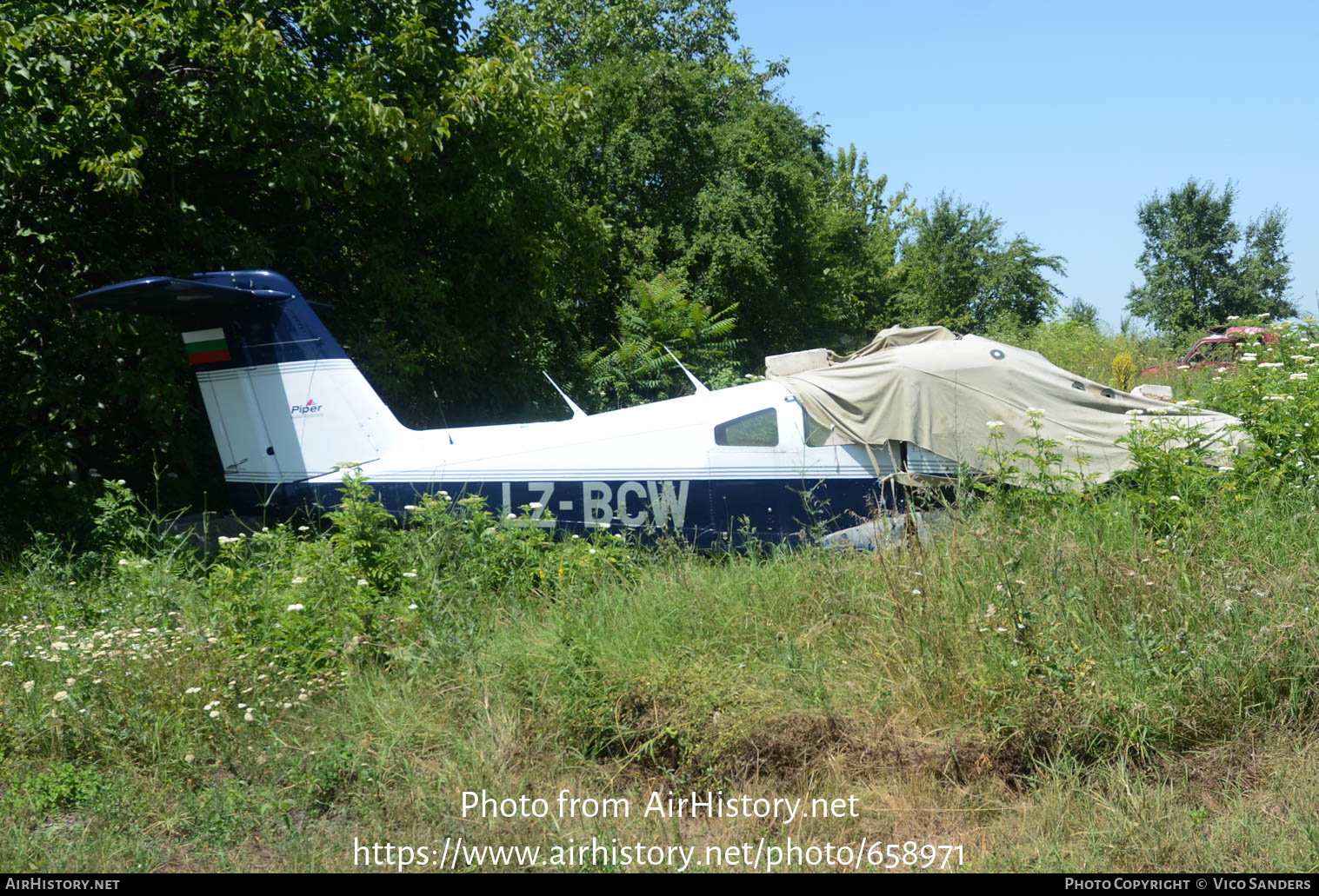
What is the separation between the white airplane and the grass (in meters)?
1.51

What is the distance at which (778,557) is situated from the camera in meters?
5.93

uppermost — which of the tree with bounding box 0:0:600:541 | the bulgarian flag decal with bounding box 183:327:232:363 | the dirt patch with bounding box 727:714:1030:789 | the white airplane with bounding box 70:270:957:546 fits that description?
the tree with bounding box 0:0:600:541

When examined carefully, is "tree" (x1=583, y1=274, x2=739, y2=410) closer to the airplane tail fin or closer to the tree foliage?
the tree foliage

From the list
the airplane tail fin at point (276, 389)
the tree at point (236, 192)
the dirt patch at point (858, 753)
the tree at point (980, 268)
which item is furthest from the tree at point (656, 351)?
the tree at point (980, 268)

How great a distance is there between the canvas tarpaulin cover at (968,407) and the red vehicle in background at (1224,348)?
1.47 meters

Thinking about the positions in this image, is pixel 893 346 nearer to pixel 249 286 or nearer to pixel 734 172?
pixel 249 286

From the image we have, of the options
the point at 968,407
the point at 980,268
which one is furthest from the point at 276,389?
the point at 980,268

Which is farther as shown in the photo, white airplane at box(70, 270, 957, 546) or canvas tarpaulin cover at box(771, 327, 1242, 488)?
white airplane at box(70, 270, 957, 546)

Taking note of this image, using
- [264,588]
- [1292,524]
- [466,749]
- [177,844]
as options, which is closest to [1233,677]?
[1292,524]

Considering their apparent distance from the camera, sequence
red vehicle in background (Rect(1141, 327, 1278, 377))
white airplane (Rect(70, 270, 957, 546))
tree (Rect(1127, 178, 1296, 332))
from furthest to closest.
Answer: tree (Rect(1127, 178, 1296, 332)) → red vehicle in background (Rect(1141, 327, 1278, 377)) → white airplane (Rect(70, 270, 957, 546))

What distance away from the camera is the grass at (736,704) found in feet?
12.5

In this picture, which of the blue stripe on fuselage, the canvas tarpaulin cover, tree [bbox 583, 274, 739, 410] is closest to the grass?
the canvas tarpaulin cover

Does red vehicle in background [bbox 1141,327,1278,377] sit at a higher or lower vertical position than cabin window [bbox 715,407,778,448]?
higher

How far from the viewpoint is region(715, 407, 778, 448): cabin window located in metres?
7.26
